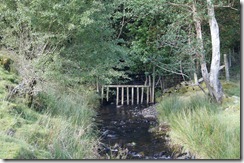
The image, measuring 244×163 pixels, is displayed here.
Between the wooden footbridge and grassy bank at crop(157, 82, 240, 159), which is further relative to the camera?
the wooden footbridge

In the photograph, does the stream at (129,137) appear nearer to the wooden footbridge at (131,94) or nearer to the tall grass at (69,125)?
the tall grass at (69,125)

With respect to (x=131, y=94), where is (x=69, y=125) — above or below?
below

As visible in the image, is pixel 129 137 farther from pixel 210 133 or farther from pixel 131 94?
pixel 131 94

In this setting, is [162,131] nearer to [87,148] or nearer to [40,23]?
[87,148]

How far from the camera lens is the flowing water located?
229 inches

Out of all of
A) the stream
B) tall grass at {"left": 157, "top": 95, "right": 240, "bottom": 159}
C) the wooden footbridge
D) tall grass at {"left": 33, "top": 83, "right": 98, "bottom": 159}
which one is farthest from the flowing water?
the wooden footbridge

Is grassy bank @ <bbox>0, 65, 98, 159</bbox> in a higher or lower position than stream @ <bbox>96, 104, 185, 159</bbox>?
higher

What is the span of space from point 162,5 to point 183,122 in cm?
326

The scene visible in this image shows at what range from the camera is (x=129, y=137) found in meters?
7.15

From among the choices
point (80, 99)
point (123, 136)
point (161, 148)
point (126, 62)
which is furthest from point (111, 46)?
point (161, 148)

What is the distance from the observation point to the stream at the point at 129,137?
5809 mm

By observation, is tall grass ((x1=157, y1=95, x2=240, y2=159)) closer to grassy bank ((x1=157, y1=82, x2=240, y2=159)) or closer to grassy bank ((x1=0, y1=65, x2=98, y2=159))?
grassy bank ((x1=157, y1=82, x2=240, y2=159))

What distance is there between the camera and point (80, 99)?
30.3ft

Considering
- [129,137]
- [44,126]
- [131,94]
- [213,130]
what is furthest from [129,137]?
[131,94]
